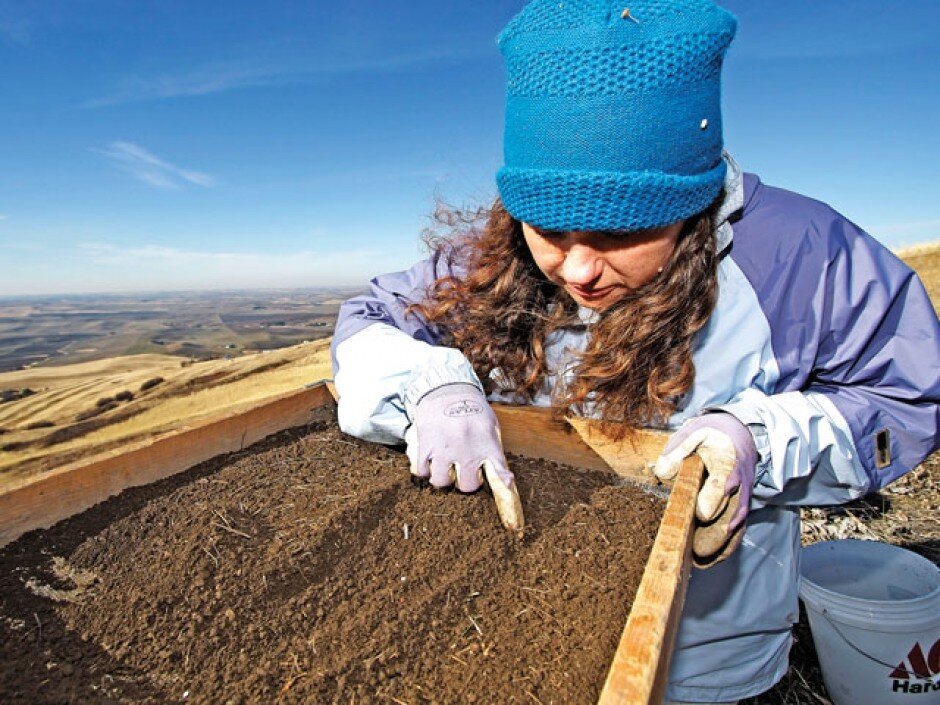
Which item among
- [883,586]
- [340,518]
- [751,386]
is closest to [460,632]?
[340,518]

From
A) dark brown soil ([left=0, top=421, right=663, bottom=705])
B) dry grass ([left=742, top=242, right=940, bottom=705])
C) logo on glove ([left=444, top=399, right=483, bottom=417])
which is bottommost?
dry grass ([left=742, top=242, right=940, bottom=705])

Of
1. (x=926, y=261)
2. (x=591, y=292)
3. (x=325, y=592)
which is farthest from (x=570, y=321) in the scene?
(x=926, y=261)

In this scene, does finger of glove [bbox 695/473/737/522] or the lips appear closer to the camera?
finger of glove [bbox 695/473/737/522]

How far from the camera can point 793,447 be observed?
1.40 meters

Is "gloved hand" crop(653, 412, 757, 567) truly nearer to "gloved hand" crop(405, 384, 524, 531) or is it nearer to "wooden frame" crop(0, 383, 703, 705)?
"wooden frame" crop(0, 383, 703, 705)

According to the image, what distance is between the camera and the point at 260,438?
2174mm

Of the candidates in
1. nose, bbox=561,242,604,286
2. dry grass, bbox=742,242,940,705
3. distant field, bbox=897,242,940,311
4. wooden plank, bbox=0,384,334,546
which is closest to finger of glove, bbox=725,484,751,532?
nose, bbox=561,242,604,286

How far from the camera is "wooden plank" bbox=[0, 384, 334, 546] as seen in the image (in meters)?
1.61

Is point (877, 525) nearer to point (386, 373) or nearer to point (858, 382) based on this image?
point (858, 382)

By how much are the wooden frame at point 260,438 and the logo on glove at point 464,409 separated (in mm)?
320

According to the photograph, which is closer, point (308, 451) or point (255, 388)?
point (308, 451)

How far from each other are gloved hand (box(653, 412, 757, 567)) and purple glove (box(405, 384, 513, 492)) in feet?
1.60

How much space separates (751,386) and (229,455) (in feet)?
5.72

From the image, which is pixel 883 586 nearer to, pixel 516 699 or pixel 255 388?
pixel 516 699
